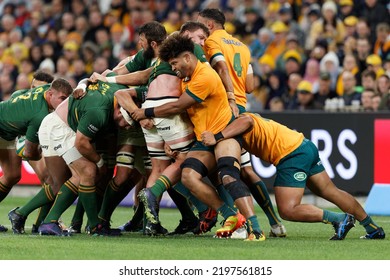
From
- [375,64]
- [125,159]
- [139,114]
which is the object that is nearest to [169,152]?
[139,114]

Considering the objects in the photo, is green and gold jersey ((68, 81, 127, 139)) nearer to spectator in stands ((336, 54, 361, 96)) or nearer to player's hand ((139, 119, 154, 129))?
player's hand ((139, 119, 154, 129))

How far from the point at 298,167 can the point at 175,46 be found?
1775mm

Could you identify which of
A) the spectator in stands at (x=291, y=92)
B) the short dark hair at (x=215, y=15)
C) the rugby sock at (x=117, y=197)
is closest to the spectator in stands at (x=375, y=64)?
the spectator in stands at (x=291, y=92)

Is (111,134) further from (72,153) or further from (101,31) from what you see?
(101,31)

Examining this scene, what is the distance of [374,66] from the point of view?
1898 centimetres

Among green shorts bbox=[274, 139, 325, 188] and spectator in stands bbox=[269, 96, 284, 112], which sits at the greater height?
green shorts bbox=[274, 139, 325, 188]

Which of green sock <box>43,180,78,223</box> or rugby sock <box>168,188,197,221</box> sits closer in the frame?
green sock <box>43,180,78,223</box>

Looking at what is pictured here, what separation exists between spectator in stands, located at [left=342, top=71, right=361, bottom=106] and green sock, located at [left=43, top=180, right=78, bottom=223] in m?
7.20

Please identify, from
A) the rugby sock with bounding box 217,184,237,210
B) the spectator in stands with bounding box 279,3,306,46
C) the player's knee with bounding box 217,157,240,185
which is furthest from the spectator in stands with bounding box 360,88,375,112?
the player's knee with bounding box 217,157,240,185

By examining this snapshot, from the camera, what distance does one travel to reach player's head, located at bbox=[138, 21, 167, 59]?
40.0ft

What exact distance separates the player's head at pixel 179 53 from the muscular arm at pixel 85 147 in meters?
1.23

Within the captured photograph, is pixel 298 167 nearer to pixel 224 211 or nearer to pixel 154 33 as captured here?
pixel 224 211

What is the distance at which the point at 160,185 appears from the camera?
11.6 m

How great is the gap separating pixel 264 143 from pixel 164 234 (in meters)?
1.58
